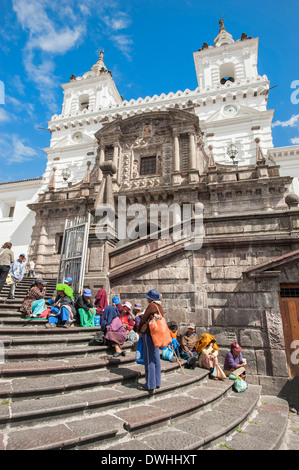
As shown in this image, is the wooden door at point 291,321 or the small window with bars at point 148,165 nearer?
the wooden door at point 291,321

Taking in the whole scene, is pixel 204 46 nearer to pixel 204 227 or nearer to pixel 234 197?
pixel 234 197

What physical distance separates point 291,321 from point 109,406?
527 cm

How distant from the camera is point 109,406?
352cm

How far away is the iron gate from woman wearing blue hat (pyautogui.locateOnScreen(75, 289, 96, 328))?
126 cm

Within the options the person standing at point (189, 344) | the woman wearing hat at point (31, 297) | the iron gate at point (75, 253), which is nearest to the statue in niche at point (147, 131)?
the iron gate at point (75, 253)

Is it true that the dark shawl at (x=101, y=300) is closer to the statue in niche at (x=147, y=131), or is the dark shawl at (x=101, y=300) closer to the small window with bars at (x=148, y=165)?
the small window with bars at (x=148, y=165)

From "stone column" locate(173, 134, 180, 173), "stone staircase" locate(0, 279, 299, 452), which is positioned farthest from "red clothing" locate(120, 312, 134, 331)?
"stone column" locate(173, 134, 180, 173)

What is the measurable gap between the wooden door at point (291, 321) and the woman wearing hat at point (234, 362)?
4.24ft

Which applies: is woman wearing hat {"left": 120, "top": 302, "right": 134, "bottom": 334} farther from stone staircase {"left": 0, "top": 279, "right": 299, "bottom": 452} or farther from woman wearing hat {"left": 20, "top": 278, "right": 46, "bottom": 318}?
woman wearing hat {"left": 20, "top": 278, "right": 46, "bottom": 318}

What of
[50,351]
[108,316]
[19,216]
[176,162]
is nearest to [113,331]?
[108,316]

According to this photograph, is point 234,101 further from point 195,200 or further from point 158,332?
point 158,332

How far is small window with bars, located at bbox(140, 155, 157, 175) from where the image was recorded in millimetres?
18250

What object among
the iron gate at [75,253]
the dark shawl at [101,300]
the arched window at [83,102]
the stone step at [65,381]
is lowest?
the stone step at [65,381]

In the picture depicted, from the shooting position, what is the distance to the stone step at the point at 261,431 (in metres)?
3.37
